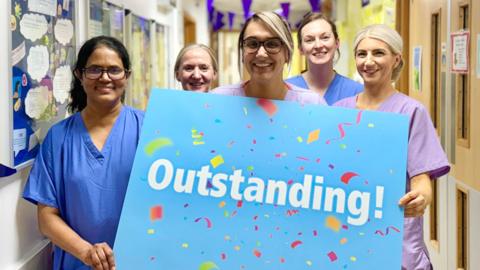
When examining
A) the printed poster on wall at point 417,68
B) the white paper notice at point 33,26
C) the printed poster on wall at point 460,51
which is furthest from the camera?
the printed poster on wall at point 417,68

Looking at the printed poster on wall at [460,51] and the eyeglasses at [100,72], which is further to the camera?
the printed poster on wall at [460,51]

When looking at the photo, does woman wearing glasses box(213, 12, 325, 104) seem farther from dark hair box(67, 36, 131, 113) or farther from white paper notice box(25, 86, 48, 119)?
white paper notice box(25, 86, 48, 119)

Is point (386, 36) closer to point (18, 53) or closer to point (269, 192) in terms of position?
point (269, 192)

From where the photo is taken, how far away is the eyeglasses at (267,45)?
5.43 feet

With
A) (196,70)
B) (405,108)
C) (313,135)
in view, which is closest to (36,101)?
(196,70)

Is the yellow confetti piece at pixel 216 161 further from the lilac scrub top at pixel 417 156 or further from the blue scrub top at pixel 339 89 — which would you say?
the blue scrub top at pixel 339 89

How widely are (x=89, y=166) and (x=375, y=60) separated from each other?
2.96 ft

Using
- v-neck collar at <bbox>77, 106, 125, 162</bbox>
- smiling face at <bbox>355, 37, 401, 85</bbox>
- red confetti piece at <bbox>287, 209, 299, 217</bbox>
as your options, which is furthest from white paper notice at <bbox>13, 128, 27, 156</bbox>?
smiling face at <bbox>355, 37, 401, 85</bbox>

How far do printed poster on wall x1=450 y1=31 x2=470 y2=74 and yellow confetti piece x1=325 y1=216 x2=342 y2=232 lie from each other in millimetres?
1645

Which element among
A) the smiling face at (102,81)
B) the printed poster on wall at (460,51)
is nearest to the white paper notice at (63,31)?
the smiling face at (102,81)

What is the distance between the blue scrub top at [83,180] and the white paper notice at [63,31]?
0.57 m

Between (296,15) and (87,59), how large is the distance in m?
11.3

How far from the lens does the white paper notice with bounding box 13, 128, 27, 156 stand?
1.83 m

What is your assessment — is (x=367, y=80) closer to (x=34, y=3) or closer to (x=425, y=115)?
(x=425, y=115)
